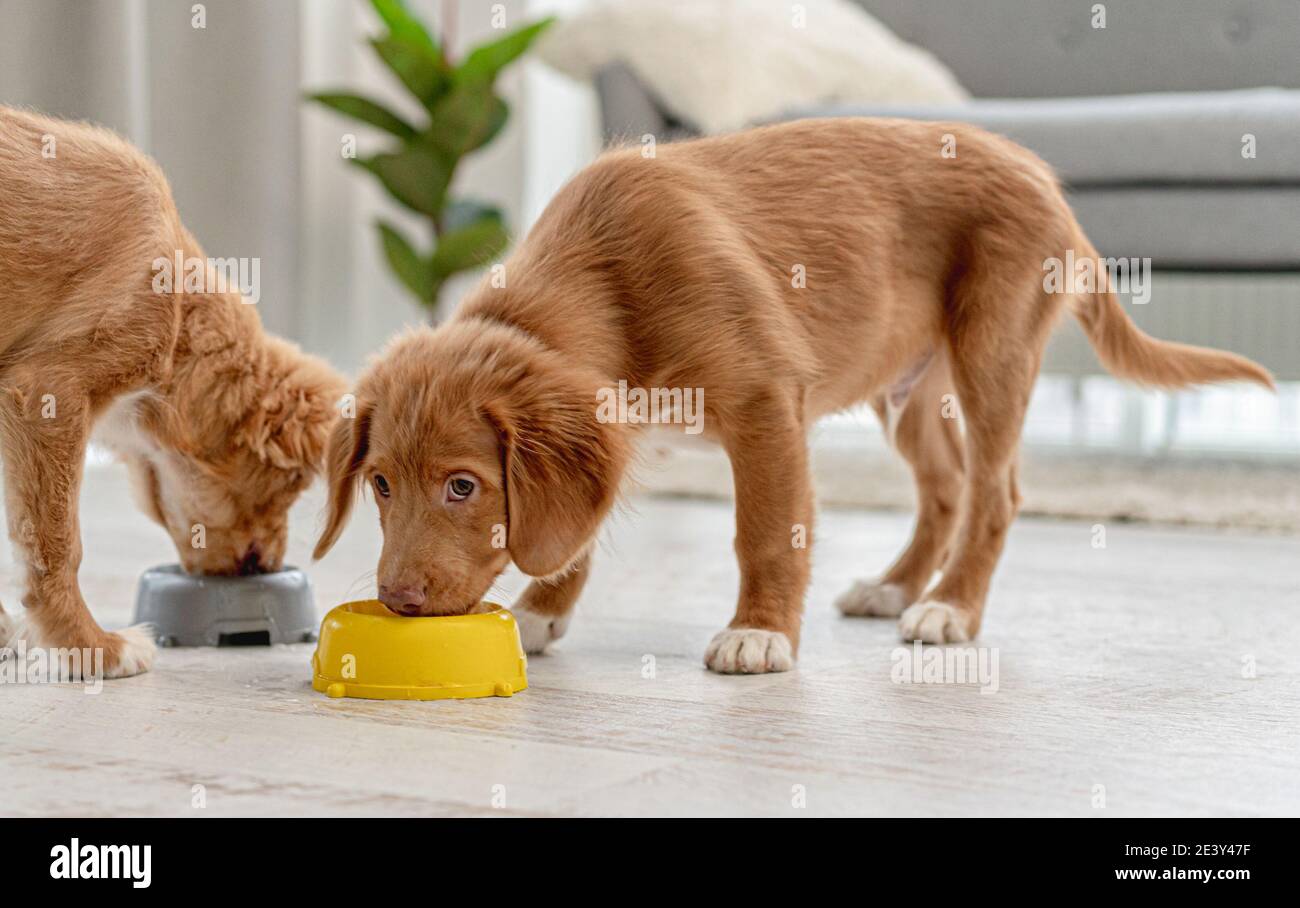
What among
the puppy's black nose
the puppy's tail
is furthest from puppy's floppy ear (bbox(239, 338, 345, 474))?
the puppy's tail

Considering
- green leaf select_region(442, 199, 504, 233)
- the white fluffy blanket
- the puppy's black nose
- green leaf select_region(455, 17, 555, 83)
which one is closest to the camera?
the puppy's black nose

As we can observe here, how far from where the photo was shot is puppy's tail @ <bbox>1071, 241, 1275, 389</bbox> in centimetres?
289

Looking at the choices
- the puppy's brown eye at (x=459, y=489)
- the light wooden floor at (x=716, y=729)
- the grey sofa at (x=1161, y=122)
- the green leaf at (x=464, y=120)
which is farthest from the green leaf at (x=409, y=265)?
the puppy's brown eye at (x=459, y=489)

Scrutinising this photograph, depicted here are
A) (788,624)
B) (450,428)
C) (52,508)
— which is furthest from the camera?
(788,624)

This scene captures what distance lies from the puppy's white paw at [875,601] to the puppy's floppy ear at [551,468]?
956 mm

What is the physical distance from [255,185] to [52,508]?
4231 mm

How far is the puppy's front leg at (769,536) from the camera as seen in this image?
2.34 meters

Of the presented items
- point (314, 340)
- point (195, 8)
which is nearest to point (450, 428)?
point (195, 8)

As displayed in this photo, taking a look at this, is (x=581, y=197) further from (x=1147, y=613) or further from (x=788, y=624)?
(x=1147, y=613)

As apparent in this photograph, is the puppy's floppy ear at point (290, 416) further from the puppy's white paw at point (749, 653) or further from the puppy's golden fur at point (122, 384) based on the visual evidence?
the puppy's white paw at point (749, 653)

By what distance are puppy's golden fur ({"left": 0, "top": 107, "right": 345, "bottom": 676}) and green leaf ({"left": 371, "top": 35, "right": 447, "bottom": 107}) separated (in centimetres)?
371

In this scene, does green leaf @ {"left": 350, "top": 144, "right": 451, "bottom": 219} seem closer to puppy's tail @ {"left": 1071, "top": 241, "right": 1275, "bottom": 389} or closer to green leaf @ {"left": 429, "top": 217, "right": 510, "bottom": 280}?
green leaf @ {"left": 429, "top": 217, "right": 510, "bottom": 280}

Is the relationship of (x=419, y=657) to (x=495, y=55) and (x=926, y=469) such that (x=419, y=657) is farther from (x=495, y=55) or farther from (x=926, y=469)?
(x=495, y=55)
